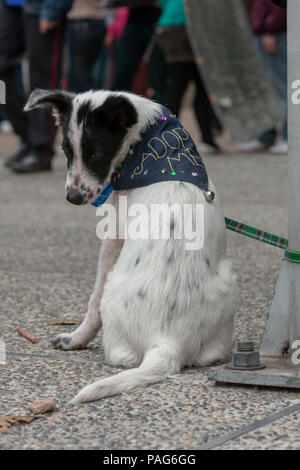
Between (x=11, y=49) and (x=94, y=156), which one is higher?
(x=11, y=49)

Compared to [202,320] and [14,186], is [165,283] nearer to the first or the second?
[202,320]

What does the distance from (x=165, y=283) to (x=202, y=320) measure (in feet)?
0.75

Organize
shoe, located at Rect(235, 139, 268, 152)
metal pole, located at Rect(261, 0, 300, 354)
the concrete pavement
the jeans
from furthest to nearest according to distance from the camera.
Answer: shoe, located at Rect(235, 139, 268, 152)
the jeans
metal pole, located at Rect(261, 0, 300, 354)
the concrete pavement

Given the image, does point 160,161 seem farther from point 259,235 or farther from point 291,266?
point 291,266

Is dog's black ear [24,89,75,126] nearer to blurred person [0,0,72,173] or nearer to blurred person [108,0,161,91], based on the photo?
blurred person [0,0,72,173]

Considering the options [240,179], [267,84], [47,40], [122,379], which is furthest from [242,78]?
[122,379]

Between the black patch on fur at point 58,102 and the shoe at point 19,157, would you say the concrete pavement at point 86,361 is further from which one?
the shoe at point 19,157

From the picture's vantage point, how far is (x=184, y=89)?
11.0m

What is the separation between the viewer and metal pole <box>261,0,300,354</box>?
3.59 meters

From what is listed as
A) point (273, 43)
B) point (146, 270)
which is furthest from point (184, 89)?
point (146, 270)

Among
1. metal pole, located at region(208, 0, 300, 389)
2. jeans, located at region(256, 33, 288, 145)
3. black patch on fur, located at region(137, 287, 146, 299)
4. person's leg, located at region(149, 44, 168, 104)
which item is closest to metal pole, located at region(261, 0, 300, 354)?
metal pole, located at region(208, 0, 300, 389)

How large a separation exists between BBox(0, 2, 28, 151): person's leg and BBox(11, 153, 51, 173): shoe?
1.64ft

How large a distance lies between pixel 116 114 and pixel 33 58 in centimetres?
600

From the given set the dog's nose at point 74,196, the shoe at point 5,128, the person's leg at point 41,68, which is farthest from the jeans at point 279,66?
the dog's nose at point 74,196
